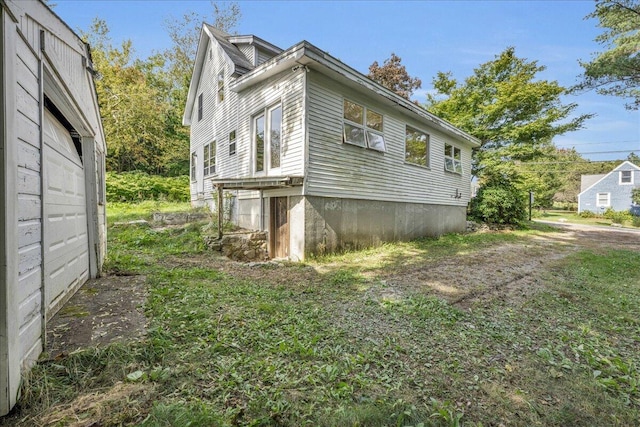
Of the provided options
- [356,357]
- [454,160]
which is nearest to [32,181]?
[356,357]

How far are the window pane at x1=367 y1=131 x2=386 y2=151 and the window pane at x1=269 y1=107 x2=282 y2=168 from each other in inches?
104

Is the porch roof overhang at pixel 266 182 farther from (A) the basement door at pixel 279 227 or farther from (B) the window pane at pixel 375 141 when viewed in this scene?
(B) the window pane at pixel 375 141

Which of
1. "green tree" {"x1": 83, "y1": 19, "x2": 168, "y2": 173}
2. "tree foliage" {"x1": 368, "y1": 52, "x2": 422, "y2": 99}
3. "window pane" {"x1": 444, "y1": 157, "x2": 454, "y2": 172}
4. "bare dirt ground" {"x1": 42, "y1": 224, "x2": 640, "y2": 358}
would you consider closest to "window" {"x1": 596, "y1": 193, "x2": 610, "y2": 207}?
"tree foliage" {"x1": 368, "y1": 52, "x2": 422, "y2": 99}

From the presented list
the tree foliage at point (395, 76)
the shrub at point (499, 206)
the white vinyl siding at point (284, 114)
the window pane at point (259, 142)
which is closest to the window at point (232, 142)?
the white vinyl siding at point (284, 114)

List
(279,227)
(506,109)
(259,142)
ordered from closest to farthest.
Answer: (279,227), (259,142), (506,109)

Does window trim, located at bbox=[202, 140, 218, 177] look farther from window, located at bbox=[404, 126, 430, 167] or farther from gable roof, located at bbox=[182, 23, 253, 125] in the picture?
window, located at bbox=[404, 126, 430, 167]

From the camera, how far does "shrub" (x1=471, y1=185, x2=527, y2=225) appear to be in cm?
1379

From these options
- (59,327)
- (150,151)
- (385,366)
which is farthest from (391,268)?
(150,151)

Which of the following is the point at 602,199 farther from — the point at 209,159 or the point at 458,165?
the point at 209,159

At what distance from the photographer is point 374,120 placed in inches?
337

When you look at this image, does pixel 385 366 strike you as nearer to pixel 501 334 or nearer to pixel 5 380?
pixel 501 334

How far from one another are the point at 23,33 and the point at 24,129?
0.71 m

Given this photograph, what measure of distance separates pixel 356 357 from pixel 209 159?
1221 cm

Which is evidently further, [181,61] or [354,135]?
[181,61]
